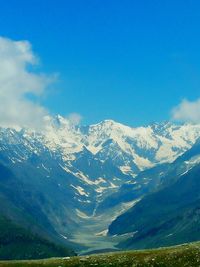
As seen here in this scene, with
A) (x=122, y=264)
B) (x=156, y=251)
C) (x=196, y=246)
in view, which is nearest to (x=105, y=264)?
(x=122, y=264)

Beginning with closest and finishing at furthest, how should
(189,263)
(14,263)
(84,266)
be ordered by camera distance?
(189,263), (84,266), (14,263)

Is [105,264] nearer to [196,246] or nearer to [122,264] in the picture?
[122,264]

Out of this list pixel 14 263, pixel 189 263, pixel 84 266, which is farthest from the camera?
pixel 14 263

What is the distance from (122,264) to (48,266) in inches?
507

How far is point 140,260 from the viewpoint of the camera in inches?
3369

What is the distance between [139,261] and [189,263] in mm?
8166

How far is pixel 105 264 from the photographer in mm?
86438

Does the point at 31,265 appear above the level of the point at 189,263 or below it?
above

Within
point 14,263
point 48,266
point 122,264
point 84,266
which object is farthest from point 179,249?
point 14,263

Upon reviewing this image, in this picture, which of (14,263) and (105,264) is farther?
(14,263)

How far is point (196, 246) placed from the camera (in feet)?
294

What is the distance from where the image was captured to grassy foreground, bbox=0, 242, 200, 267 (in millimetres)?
83188

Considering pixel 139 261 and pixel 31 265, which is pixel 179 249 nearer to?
pixel 139 261

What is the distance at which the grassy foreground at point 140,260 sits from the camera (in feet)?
273
